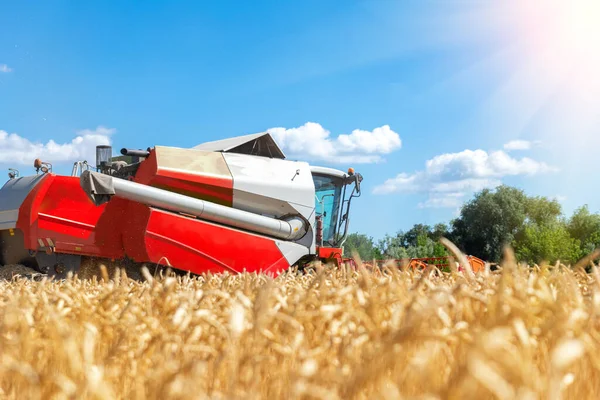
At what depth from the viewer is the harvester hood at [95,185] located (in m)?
8.82

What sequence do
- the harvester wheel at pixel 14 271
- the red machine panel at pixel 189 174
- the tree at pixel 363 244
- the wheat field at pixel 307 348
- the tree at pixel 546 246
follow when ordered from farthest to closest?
the tree at pixel 363 244 < the tree at pixel 546 246 < the red machine panel at pixel 189 174 < the harvester wheel at pixel 14 271 < the wheat field at pixel 307 348

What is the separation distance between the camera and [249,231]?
1054 centimetres

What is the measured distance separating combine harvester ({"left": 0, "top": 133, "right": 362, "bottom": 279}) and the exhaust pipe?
0.05 ft

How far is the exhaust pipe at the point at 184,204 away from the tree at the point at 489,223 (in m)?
38.2

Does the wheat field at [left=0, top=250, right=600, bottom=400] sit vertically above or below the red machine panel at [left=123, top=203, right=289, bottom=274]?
above

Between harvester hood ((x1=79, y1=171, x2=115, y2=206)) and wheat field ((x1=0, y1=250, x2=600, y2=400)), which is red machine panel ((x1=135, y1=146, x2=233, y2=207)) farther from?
wheat field ((x1=0, y1=250, x2=600, y2=400))

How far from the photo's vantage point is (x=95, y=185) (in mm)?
8844

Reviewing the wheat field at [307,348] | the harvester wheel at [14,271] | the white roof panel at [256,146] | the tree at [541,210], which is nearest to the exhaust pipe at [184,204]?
the white roof panel at [256,146]

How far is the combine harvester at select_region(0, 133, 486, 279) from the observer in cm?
938

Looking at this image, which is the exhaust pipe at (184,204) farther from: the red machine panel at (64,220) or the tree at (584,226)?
the tree at (584,226)

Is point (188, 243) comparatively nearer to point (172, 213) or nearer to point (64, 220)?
point (172, 213)

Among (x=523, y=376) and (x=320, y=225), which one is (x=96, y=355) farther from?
(x=320, y=225)

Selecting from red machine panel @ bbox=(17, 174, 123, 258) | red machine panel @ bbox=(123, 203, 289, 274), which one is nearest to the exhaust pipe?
red machine panel @ bbox=(123, 203, 289, 274)

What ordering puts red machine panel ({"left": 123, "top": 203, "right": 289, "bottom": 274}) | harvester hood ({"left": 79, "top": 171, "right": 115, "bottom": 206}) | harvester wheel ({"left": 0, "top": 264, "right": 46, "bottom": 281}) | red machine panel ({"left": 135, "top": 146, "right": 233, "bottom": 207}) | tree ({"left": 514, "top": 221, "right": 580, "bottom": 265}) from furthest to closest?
1. tree ({"left": 514, "top": 221, "right": 580, "bottom": 265})
2. red machine panel ({"left": 135, "top": 146, "right": 233, "bottom": 207})
3. harvester wheel ({"left": 0, "top": 264, "right": 46, "bottom": 281})
4. red machine panel ({"left": 123, "top": 203, "right": 289, "bottom": 274})
5. harvester hood ({"left": 79, "top": 171, "right": 115, "bottom": 206})
